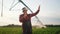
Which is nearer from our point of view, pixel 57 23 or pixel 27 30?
pixel 27 30

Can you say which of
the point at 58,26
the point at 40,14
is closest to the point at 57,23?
the point at 58,26

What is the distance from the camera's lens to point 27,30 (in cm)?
239

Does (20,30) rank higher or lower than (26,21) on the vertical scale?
lower

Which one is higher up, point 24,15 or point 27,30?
point 24,15

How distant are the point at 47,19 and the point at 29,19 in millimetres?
248

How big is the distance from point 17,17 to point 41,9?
284mm

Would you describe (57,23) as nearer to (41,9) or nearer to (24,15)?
(41,9)

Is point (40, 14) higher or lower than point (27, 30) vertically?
higher

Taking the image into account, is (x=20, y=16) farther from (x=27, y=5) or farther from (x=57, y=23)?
(x=57, y=23)

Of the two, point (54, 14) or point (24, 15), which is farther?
point (54, 14)

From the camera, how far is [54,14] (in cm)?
257

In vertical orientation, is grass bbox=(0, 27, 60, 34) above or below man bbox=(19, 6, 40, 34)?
below

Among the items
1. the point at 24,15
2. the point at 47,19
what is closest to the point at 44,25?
the point at 47,19

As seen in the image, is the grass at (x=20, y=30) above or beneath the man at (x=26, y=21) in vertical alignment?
beneath
